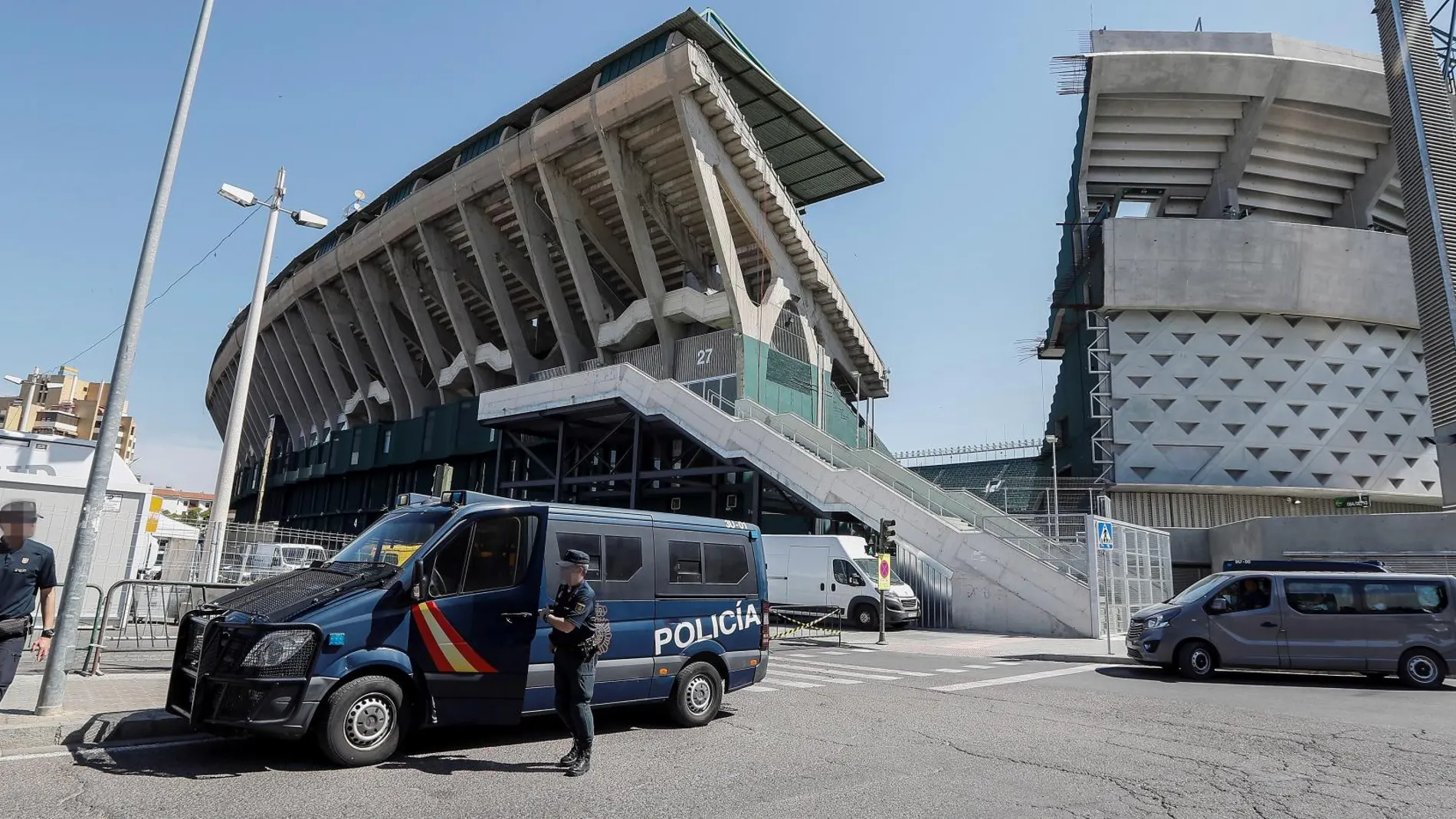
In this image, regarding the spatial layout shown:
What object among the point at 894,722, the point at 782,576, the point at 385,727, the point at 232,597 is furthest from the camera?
the point at 782,576

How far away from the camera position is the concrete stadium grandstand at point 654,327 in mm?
22469

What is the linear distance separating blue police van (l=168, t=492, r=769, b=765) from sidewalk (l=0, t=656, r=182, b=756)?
635 millimetres

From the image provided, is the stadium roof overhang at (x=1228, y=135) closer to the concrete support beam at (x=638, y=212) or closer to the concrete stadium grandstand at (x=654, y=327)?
the concrete stadium grandstand at (x=654, y=327)

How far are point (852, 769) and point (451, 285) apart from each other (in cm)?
3668

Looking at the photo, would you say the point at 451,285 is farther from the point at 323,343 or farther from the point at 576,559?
the point at 576,559

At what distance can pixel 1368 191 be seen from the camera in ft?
124

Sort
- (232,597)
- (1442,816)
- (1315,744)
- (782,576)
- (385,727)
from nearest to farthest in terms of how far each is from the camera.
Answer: (1442,816), (385,727), (232,597), (1315,744), (782,576)

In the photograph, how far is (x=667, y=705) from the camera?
7.66 m

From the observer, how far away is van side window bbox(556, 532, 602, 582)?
22.9ft

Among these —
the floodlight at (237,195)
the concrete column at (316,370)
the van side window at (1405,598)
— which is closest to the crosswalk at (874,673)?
the van side window at (1405,598)

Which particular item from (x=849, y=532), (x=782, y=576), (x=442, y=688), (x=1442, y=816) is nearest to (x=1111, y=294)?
(x=849, y=532)

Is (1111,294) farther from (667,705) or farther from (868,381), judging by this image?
(667,705)

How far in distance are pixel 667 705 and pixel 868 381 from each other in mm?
36441

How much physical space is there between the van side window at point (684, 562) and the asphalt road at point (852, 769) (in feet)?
4.62
